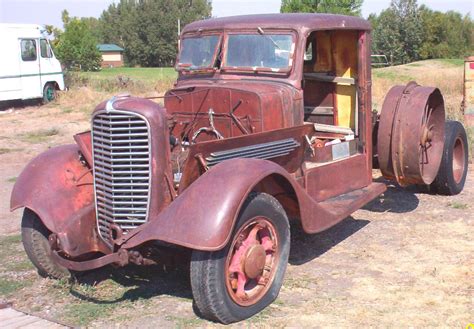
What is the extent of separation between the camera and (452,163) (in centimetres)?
722

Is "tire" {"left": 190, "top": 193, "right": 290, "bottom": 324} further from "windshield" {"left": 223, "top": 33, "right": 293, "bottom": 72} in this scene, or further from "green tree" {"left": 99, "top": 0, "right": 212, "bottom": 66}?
"green tree" {"left": 99, "top": 0, "right": 212, "bottom": 66}

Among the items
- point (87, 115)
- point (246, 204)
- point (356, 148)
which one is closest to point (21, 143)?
point (87, 115)

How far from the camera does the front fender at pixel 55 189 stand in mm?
4441

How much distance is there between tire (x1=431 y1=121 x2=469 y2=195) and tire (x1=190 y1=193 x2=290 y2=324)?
348cm

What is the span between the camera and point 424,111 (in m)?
6.09

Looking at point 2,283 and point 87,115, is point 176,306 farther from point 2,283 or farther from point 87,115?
point 87,115

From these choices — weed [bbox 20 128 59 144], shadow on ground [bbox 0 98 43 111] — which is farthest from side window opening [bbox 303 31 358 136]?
shadow on ground [bbox 0 98 43 111]

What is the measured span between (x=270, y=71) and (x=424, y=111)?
71.3 inches

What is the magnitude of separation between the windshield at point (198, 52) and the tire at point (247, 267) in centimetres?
188

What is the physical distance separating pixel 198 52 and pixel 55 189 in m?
1.94

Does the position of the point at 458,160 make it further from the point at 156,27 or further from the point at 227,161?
the point at 156,27

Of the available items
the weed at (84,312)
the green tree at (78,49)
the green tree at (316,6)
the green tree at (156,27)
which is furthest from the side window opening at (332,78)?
the green tree at (156,27)

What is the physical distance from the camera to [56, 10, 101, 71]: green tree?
59656mm

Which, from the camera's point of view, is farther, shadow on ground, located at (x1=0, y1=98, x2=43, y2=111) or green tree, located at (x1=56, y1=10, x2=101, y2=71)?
green tree, located at (x1=56, y1=10, x2=101, y2=71)
